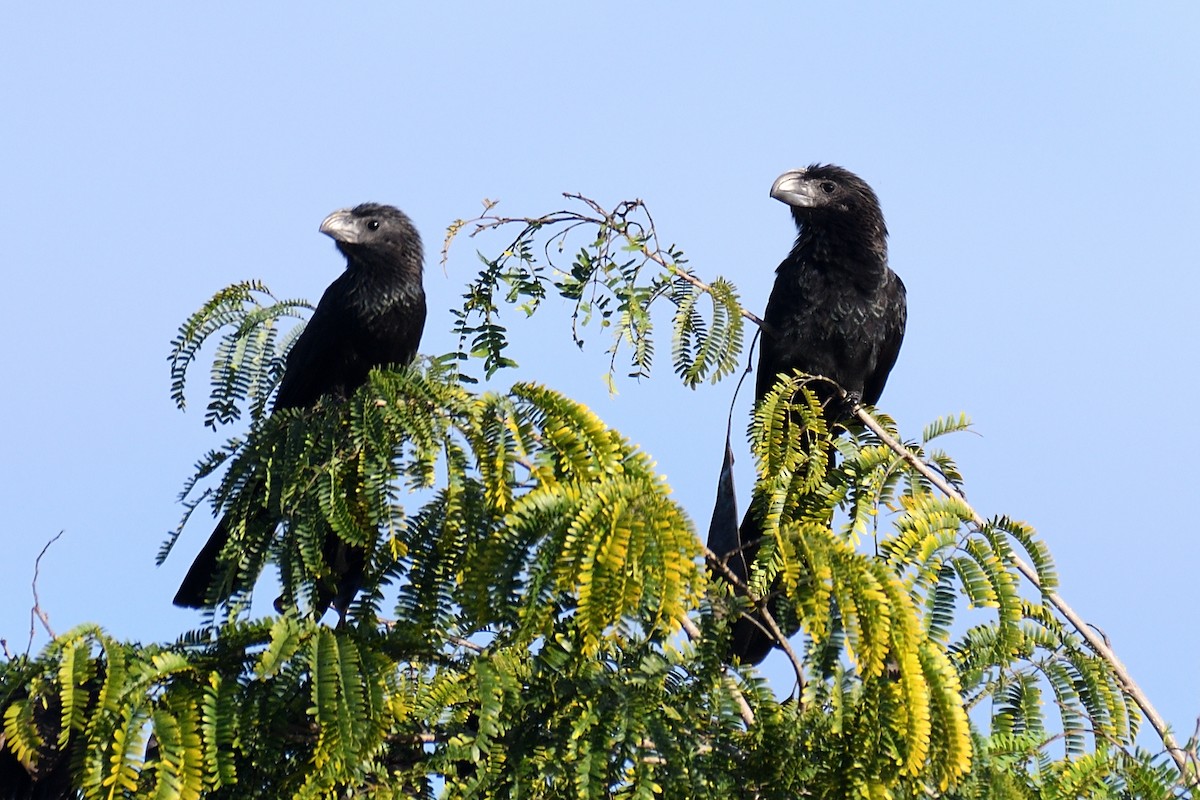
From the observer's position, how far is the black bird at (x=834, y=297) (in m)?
6.01

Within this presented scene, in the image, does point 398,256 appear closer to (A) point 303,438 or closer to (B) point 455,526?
(A) point 303,438

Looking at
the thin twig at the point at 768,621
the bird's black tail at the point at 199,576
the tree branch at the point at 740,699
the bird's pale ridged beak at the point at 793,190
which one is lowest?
the tree branch at the point at 740,699

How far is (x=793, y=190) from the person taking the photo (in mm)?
6434

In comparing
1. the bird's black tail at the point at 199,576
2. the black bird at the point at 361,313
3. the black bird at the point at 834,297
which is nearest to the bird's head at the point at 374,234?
the black bird at the point at 361,313

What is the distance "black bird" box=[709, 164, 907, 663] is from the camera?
19.7 feet

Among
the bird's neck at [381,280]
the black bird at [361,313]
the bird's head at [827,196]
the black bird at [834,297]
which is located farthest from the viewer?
the bird's head at [827,196]

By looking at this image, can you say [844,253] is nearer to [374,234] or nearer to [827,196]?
[827,196]

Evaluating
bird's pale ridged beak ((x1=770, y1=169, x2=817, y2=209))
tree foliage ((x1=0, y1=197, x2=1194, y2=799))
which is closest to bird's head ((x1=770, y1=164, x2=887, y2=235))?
bird's pale ridged beak ((x1=770, y1=169, x2=817, y2=209))

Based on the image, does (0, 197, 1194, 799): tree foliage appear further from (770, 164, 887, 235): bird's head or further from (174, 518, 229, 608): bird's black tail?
(770, 164, 887, 235): bird's head

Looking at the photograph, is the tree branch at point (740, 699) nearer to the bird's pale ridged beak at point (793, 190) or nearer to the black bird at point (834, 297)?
the black bird at point (834, 297)

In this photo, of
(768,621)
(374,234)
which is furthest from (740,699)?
(374,234)

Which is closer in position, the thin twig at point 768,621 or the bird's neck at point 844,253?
the thin twig at point 768,621

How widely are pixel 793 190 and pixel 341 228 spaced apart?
6.88 feet

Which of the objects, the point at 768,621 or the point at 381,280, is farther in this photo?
the point at 381,280
